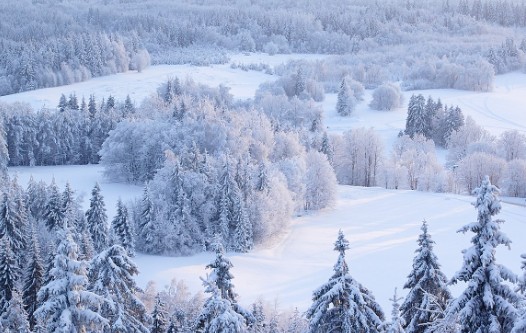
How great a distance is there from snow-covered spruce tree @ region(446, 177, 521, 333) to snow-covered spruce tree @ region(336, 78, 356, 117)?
11694 cm

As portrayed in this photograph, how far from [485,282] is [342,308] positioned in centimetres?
473

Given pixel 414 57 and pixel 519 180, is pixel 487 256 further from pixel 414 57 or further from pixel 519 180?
pixel 414 57

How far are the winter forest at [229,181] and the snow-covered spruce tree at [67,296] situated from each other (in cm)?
6

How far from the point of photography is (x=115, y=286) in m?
20.7

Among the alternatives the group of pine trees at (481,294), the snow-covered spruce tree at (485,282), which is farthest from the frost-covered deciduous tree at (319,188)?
the snow-covered spruce tree at (485,282)

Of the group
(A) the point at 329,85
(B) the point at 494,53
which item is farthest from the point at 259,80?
(B) the point at 494,53

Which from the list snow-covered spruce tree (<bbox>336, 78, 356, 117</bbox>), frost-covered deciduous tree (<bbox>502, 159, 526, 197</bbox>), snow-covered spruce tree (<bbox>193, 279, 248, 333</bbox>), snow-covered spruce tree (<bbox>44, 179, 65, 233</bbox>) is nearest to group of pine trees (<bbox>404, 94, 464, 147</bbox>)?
snow-covered spruce tree (<bbox>336, 78, 356, 117</bbox>)

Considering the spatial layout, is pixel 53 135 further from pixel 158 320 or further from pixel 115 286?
pixel 115 286

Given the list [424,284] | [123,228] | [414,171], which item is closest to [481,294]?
[424,284]

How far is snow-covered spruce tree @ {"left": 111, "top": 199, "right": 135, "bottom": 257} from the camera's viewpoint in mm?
53281

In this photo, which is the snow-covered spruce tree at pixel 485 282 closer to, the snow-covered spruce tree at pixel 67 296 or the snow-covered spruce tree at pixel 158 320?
the snow-covered spruce tree at pixel 67 296

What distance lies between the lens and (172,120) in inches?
3209

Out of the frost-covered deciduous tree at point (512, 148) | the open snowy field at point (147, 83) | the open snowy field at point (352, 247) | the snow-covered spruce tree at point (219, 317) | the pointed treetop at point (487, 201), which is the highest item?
the pointed treetop at point (487, 201)

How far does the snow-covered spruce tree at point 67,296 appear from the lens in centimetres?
1758
